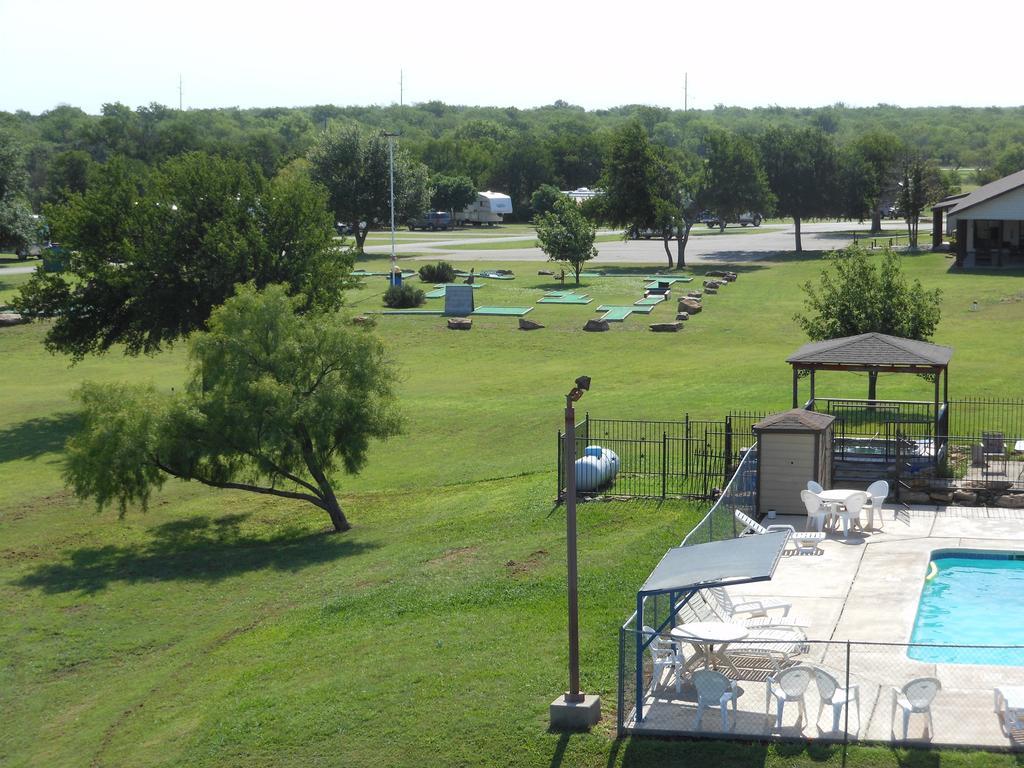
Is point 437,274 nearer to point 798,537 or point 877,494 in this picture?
point 877,494

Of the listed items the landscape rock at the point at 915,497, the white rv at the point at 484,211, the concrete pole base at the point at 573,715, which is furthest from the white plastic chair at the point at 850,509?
the white rv at the point at 484,211

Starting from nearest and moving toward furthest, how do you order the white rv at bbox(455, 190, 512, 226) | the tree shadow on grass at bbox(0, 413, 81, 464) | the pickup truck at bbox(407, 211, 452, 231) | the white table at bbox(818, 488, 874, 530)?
the white table at bbox(818, 488, 874, 530) < the tree shadow on grass at bbox(0, 413, 81, 464) < the pickup truck at bbox(407, 211, 452, 231) < the white rv at bbox(455, 190, 512, 226)

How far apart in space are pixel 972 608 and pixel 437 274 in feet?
174

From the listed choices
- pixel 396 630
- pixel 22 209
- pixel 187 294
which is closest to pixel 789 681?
pixel 396 630

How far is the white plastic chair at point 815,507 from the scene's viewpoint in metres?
23.1

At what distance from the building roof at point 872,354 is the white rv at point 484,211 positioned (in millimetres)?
98065

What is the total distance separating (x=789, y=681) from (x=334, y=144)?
265 feet

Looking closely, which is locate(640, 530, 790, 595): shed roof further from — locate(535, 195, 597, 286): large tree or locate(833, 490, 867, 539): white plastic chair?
locate(535, 195, 597, 286): large tree

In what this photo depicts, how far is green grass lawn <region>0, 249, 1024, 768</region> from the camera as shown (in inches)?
621

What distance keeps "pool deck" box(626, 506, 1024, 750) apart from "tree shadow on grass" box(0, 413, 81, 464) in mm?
25200

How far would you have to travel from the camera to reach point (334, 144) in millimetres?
90375

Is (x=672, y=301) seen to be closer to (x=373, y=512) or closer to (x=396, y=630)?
(x=373, y=512)

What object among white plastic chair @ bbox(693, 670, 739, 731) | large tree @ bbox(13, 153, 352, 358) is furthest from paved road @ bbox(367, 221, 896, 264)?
white plastic chair @ bbox(693, 670, 739, 731)

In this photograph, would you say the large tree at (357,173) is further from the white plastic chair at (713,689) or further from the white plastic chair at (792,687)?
the white plastic chair at (792,687)
